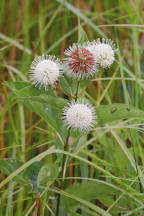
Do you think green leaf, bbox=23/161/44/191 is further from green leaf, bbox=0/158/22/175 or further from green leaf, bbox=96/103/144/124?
green leaf, bbox=96/103/144/124

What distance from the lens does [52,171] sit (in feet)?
2.90

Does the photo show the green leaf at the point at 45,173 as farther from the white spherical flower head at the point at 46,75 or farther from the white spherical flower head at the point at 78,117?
the white spherical flower head at the point at 46,75

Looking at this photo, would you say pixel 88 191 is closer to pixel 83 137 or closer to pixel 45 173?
pixel 45 173

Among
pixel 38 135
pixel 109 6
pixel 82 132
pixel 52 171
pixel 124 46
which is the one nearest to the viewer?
pixel 52 171

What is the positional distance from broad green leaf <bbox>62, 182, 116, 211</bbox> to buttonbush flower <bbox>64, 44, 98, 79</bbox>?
0.31 metres

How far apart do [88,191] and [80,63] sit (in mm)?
371

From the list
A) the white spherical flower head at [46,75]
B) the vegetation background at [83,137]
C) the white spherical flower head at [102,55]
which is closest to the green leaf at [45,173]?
the vegetation background at [83,137]

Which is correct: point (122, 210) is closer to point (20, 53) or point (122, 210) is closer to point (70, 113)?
point (70, 113)

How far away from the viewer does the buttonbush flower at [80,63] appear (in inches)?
37.9

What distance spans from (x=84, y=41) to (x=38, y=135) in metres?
0.70

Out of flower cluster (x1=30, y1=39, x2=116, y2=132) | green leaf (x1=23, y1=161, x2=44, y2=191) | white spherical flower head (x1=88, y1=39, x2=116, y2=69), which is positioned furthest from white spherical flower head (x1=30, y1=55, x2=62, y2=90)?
green leaf (x1=23, y1=161, x2=44, y2=191)

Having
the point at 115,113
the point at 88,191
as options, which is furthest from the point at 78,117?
the point at 88,191

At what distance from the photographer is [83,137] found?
52.5 inches

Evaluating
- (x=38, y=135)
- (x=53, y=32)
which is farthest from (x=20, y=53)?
(x=38, y=135)
